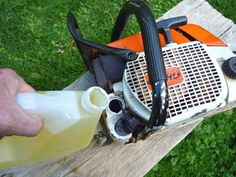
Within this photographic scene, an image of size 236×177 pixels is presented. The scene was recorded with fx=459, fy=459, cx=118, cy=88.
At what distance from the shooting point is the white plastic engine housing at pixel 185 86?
1.25 metres

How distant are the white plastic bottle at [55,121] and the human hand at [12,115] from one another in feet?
0.08

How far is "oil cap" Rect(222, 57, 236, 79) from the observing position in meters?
1.35

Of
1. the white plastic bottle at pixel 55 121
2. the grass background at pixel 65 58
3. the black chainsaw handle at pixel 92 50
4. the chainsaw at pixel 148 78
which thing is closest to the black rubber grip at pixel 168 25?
the chainsaw at pixel 148 78

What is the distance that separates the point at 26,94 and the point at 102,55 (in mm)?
396

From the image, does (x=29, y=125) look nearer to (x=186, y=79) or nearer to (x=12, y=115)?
(x=12, y=115)

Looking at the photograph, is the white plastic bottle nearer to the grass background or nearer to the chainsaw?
the chainsaw

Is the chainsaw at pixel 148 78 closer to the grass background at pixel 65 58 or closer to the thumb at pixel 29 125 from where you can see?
the thumb at pixel 29 125

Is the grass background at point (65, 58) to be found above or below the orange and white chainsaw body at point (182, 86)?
below

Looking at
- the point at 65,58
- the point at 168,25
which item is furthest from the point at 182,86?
the point at 65,58

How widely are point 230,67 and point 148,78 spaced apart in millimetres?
296

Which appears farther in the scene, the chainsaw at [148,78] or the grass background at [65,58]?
the grass background at [65,58]

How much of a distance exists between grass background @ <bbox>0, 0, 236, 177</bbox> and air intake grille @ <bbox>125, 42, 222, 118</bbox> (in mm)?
918

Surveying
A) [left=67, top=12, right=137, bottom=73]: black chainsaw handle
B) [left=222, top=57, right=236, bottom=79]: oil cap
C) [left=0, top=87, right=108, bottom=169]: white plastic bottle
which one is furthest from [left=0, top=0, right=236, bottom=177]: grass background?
[left=0, top=87, right=108, bottom=169]: white plastic bottle

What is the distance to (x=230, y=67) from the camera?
1353 mm
